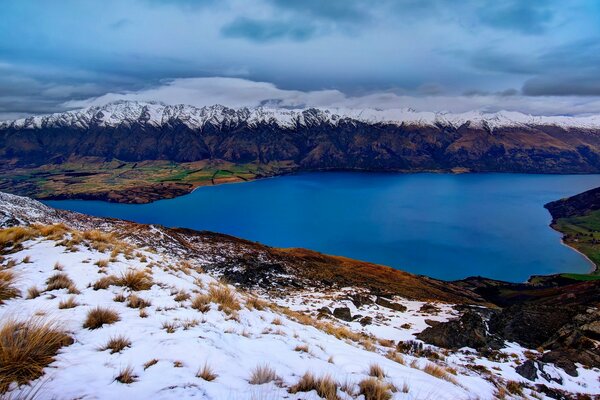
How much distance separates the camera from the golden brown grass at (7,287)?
249 inches

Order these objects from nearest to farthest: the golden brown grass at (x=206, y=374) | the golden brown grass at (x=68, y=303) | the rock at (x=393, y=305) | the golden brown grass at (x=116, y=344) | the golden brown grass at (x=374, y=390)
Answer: the golden brown grass at (x=206, y=374), the golden brown grass at (x=374, y=390), the golden brown grass at (x=116, y=344), the golden brown grass at (x=68, y=303), the rock at (x=393, y=305)

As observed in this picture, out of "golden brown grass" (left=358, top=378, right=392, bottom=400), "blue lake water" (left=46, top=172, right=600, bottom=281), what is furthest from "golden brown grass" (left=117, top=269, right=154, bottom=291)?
"blue lake water" (left=46, top=172, right=600, bottom=281)

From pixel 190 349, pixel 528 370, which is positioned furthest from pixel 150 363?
pixel 528 370

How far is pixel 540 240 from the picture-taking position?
11325cm

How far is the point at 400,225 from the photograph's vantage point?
4916 inches

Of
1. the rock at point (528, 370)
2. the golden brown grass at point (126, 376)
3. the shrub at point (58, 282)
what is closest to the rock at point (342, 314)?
the rock at point (528, 370)

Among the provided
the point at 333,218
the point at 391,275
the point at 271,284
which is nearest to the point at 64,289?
the point at 271,284

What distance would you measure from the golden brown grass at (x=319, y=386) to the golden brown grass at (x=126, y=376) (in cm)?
197

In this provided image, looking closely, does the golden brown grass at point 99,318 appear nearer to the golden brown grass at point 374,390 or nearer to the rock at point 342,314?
the golden brown grass at point 374,390

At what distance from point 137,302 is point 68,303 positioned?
134 centimetres

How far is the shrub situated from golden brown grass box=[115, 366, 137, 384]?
190 inches

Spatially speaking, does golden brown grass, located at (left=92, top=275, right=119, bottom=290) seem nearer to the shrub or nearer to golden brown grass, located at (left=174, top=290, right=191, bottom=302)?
the shrub

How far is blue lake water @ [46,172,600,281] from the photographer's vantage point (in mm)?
90625

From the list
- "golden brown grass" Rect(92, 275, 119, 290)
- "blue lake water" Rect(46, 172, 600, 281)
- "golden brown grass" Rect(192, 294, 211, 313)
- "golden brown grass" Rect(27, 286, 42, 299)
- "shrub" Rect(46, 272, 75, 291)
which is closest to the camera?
"golden brown grass" Rect(27, 286, 42, 299)
